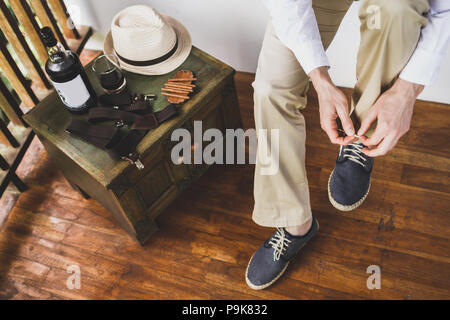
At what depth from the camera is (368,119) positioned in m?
1.14

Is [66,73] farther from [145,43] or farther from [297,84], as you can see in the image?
[297,84]

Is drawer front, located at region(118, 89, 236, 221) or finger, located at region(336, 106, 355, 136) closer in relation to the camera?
finger, located at region(336, 106, 355, 136)

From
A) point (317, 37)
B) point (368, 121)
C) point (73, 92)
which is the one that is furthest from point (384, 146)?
point (73, 92)

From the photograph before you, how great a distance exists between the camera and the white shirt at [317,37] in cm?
105

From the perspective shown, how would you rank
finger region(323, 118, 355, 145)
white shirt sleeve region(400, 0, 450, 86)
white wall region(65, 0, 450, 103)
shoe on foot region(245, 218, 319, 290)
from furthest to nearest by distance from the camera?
1. white wall region(65, 0, 450, 103)
2. shoe on foot region(245, 218, 319, 290)
3. finger region(323, 118, 355, 145)
4. white shirt sleeve region(400, 0, 450, 86)

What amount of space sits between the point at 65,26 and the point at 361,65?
4.31ft

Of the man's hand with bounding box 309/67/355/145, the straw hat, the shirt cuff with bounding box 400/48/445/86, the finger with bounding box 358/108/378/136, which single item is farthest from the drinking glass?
the shirt cuff with bounding box 400/48/445/86

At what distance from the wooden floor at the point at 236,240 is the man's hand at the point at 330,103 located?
0.46 m

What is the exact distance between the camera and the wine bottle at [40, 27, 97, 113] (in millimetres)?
1243

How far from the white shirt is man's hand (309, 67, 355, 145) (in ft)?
0.09

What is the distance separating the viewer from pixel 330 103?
1.14 meters

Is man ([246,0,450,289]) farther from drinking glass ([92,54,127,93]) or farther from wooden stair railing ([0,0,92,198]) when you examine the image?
wooden stair railing ([0,0,92,198])

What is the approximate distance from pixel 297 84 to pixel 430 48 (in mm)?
343

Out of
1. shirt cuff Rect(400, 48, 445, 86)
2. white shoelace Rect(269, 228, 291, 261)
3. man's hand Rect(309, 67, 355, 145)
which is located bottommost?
white shoelace Rect(269, 228, 291, 261)
